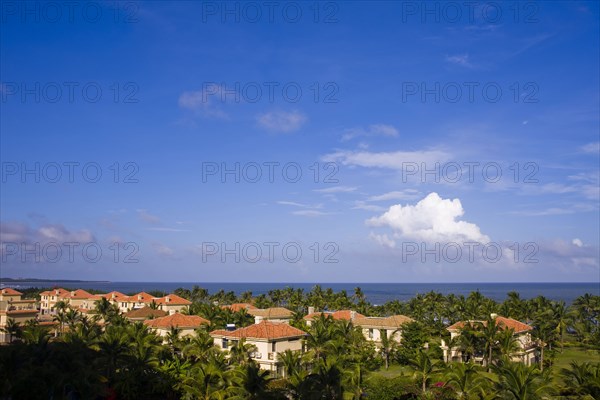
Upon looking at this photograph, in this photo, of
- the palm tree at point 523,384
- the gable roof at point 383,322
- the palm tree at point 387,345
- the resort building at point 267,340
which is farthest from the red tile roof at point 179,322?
the palm tree at point 523,384

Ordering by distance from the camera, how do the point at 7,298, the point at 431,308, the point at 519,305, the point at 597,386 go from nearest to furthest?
the point at 597,386, the point at 519,305, the point at 431,308, the point at 7,298

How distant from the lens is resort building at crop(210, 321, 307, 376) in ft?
177

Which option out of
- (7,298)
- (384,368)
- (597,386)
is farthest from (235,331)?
(7,298)

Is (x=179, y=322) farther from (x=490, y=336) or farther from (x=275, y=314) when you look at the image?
(x=490, y=336)

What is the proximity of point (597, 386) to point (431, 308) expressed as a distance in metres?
69.5

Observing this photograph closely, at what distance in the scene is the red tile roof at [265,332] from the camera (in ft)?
180

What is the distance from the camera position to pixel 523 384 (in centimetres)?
3384

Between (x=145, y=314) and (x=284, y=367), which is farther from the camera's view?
(x=145, y=314)

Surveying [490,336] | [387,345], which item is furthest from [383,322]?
[490,336]

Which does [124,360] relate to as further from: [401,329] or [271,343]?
[401,329]

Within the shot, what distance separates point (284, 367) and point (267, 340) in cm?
373

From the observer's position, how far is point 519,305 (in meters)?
93.9

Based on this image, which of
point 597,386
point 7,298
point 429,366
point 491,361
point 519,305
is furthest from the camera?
point 7,298

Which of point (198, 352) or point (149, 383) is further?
point (198, 352)
